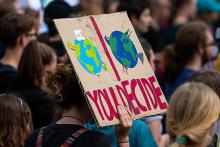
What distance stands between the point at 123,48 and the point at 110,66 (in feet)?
0.49

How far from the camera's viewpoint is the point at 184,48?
6211 millimetres

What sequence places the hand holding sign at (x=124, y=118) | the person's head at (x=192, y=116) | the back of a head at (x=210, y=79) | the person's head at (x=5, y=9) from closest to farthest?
the person's head at (x=192, y=116), the hand holding sign at (x=124, y=118), the back of a head at (x=210, y=79), the person's head at (x=5, y=9)

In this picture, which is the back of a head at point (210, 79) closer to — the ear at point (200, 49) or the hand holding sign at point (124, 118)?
the hand holding sign at point (124, 118)

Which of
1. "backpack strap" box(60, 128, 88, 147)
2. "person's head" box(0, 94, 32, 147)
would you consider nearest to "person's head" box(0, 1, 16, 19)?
"person's head" box(0, 94, 32, 147)

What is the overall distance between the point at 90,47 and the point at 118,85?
0.25m

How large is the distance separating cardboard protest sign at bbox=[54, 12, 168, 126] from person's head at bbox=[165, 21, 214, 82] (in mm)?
2454

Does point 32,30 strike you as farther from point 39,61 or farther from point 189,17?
point 189,17

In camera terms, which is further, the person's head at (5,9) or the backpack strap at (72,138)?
the person's head at (5,9)

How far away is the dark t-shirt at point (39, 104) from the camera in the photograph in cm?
510

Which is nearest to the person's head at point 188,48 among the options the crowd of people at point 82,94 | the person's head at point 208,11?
the crowd of people at point 82,94

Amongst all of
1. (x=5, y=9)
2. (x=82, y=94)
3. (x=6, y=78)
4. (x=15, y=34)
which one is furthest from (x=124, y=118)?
(x=5, y=9)

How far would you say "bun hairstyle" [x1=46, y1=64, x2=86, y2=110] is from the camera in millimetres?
3600

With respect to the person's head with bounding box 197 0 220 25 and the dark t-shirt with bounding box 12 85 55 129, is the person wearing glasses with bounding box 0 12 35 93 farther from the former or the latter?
the person's head with bounding box 197 0 220 25

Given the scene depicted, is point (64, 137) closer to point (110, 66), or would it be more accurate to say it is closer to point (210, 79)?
point (110, 66)
